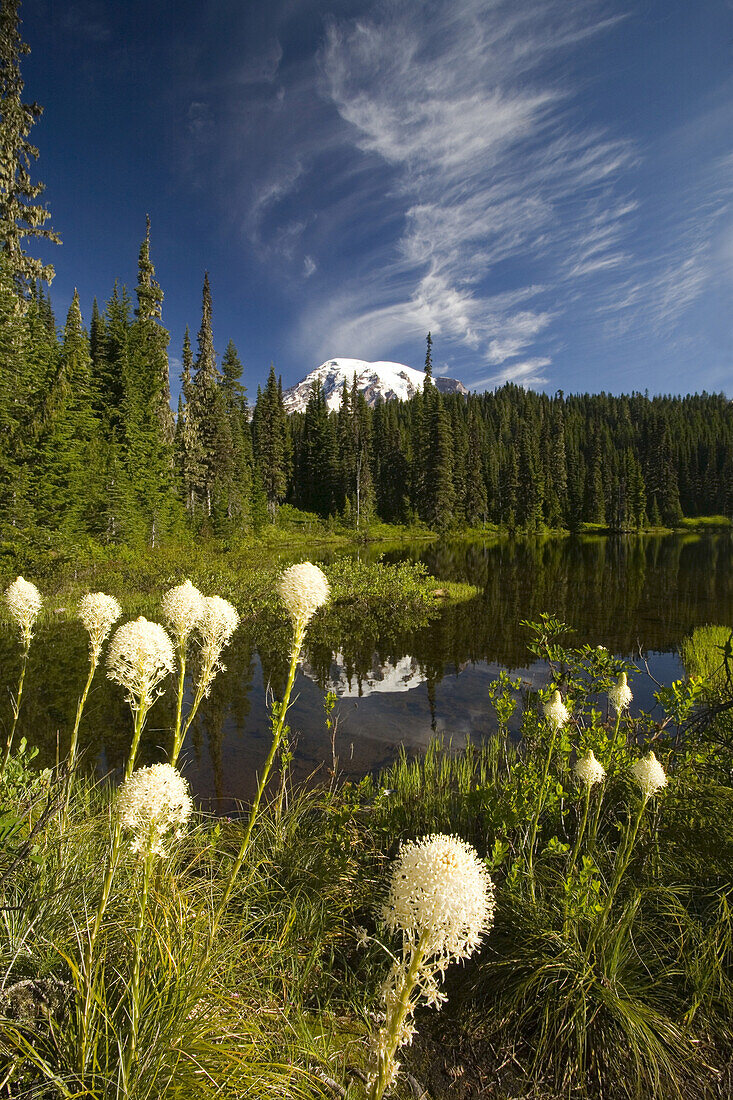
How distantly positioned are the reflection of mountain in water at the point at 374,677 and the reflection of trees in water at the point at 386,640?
17 centimetres

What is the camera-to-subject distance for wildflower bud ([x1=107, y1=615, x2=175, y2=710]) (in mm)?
2760

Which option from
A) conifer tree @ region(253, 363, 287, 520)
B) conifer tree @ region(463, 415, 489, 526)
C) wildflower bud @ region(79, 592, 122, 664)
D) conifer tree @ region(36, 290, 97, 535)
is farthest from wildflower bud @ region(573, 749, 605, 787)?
conifer tree @ region(463, 415, 489, 526)

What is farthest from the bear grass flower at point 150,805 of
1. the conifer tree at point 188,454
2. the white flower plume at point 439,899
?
the conifer tree at point 188,454

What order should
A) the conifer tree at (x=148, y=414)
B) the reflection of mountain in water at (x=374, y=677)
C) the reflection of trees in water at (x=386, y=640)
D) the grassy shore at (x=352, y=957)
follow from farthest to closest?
the conifer tree at (x=148, y=414) → the reflection of mountain in water at (x=374, y=677) → the reflection of trees in water at (x=386, y=640) → the grassy shore at (x=352, y=957)

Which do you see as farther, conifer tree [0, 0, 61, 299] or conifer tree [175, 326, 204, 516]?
conifer tree [175, 326, 204, 516]

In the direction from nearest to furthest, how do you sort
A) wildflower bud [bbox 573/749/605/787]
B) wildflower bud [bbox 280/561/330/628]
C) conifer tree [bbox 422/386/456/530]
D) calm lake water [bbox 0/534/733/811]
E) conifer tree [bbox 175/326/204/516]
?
wildflower bud [bbox 280/561/330/628]
wildflower bud [bbox 573/749/605/787]
calm lake water [bbox 0/534/733/811]
conifer tree [bbox 175/326/204/516]
conifer tree [bbox 422/386/456/530]

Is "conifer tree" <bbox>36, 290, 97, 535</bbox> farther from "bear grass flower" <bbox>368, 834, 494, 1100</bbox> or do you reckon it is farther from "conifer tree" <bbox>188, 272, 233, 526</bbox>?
"bear grass flower" <bbox>368, 834, 494, 1100</bbox>

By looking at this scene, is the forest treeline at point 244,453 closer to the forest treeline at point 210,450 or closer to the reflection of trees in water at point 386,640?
the forest treeline at point 210,450

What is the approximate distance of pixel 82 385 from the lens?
97.7 ft

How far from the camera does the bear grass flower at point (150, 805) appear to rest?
224cm

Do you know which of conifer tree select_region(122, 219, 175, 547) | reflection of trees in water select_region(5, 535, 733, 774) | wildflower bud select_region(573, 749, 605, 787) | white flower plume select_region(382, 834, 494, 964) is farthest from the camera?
conifer tree select_region(122, 219, 175, 547)

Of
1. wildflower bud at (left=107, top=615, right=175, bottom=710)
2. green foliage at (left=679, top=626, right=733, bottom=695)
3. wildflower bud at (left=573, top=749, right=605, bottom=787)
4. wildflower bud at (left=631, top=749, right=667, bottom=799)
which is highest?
wildflower bud at (left=107, top=615, right=175, bottom=710)

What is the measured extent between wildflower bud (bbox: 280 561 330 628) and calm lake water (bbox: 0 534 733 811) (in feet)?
10.6

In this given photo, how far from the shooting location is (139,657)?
9.15ft
